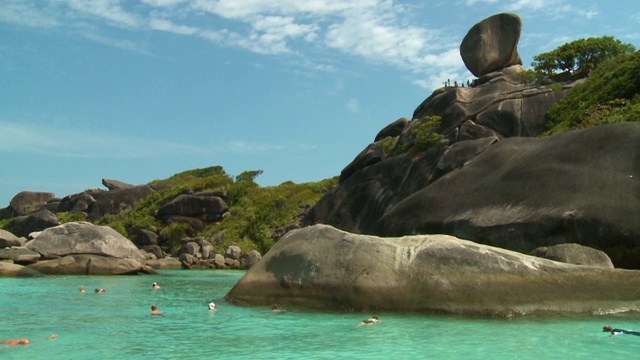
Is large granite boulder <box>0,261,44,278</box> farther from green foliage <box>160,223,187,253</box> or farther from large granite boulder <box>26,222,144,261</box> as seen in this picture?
green foliage <box>160,223,187,253</box>

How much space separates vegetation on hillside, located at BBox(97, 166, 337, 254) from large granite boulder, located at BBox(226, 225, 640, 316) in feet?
98.1

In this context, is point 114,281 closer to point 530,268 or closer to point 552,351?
point 530,268

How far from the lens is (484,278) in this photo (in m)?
10.3

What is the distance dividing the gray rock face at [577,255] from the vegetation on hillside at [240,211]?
30.9m

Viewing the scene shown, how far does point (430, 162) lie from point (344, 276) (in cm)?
1652

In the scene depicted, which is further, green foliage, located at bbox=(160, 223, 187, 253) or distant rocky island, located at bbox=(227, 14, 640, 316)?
green foliage, located at bbox=(160, 223, 187, 253)

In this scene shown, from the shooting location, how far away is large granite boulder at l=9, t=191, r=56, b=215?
60062 mm

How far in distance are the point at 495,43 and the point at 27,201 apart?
47.1 metres

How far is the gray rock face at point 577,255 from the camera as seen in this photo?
11.5 m

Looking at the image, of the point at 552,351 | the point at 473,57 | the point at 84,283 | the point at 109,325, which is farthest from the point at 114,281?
the point at 473,57

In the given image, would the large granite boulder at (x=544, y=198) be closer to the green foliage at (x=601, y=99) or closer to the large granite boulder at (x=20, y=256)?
the green foliage at (x=601, y=99)

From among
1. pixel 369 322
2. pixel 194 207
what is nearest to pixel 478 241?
pixel 369 322

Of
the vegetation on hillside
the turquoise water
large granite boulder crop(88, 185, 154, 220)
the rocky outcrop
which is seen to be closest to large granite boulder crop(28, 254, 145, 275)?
the turquoise water

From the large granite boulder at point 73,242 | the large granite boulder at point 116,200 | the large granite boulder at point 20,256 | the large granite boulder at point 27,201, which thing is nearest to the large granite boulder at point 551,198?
the large granite boulder at point 73,242
